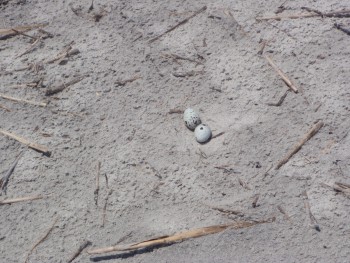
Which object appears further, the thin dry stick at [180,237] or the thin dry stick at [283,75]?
the thin dry stick at [283,75]

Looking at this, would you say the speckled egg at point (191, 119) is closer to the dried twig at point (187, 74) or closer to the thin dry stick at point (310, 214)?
the dried twig at point (187, 74)

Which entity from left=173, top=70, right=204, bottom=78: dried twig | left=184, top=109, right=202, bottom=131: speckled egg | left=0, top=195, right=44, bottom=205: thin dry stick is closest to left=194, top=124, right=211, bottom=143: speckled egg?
left=184, top=109, right=202, bottom=131: speckled egg

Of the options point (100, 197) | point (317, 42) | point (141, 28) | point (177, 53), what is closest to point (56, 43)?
point (141, 28)

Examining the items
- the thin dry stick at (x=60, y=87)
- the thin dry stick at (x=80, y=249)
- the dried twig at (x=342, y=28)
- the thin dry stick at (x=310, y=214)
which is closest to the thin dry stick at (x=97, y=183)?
the thin dry stick at (x=80, y=249)

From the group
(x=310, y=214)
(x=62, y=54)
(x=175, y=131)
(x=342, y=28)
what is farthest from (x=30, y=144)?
(x=342, y=28)

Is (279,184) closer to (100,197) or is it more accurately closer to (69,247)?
(100,197)
